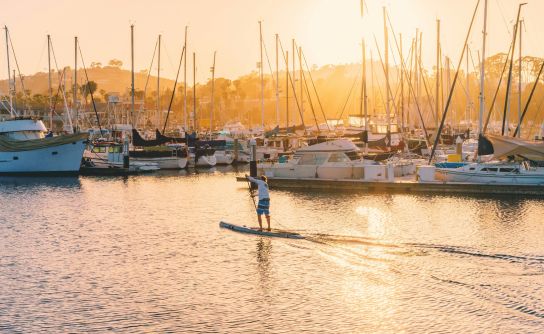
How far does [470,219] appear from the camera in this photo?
36250mm

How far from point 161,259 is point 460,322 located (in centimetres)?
1311

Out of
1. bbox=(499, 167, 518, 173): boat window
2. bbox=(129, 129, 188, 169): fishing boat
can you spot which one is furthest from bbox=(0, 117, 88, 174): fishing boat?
bbox=(499, 167, 518, 173): boat window

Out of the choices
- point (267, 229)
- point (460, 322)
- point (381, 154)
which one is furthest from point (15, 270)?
point (381, 154)

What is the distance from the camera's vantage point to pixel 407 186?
48188mm

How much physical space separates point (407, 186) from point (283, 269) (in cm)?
2504

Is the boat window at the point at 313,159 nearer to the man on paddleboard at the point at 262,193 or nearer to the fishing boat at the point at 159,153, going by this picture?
the man on paddleboard at the point at 262,193

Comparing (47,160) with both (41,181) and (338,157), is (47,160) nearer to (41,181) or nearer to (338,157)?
(41,181)

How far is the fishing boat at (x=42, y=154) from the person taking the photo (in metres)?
70.1

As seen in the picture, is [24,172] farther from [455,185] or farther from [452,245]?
[452,245]

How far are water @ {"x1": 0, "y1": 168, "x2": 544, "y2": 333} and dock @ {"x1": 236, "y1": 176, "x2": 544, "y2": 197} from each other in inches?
80.4

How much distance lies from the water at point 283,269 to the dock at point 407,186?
204 centimetres

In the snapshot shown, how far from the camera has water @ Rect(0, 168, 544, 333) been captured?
19156 millimetres

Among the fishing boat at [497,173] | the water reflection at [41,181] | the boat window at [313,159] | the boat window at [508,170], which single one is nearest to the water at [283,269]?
the fishing boat at [497,173]

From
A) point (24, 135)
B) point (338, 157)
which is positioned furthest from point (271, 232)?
point (24, 135)
